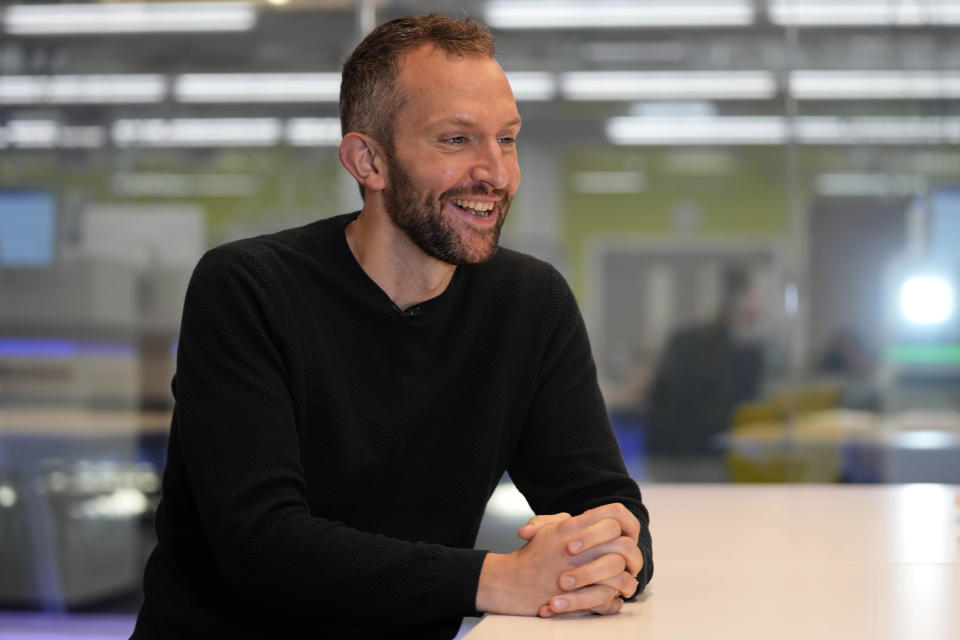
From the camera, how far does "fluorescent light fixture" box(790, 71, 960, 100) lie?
167 inches

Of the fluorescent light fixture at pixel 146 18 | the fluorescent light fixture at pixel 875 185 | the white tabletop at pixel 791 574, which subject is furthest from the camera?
the fluorescent light fixture at pixel 146 18

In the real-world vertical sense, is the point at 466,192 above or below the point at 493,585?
above

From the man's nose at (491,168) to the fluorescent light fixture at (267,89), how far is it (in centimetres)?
301

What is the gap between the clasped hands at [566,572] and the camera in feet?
3.62

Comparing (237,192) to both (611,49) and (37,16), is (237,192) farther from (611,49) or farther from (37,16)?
(611,49)

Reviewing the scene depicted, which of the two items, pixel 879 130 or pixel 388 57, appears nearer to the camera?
pixel 388 57

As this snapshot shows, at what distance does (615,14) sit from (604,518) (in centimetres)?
347

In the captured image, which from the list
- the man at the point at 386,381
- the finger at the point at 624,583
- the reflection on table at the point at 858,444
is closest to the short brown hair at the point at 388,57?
the man at the point at 386,381

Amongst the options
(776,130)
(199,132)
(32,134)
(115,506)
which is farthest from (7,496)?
(776,130)

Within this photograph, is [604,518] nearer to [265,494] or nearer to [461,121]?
[265,494]

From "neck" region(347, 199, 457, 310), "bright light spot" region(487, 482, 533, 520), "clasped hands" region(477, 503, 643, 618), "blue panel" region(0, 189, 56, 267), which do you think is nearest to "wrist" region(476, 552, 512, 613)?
"clasped hands" region(477, 503, 643, 618)

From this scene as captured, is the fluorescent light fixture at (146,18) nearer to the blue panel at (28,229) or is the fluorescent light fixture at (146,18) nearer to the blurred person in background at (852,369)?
the blue panel at (28,229)

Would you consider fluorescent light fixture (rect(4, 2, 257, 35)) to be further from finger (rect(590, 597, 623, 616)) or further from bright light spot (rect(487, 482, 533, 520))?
finger (rect(590, 597, 623, 616))

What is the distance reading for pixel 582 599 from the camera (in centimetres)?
110
